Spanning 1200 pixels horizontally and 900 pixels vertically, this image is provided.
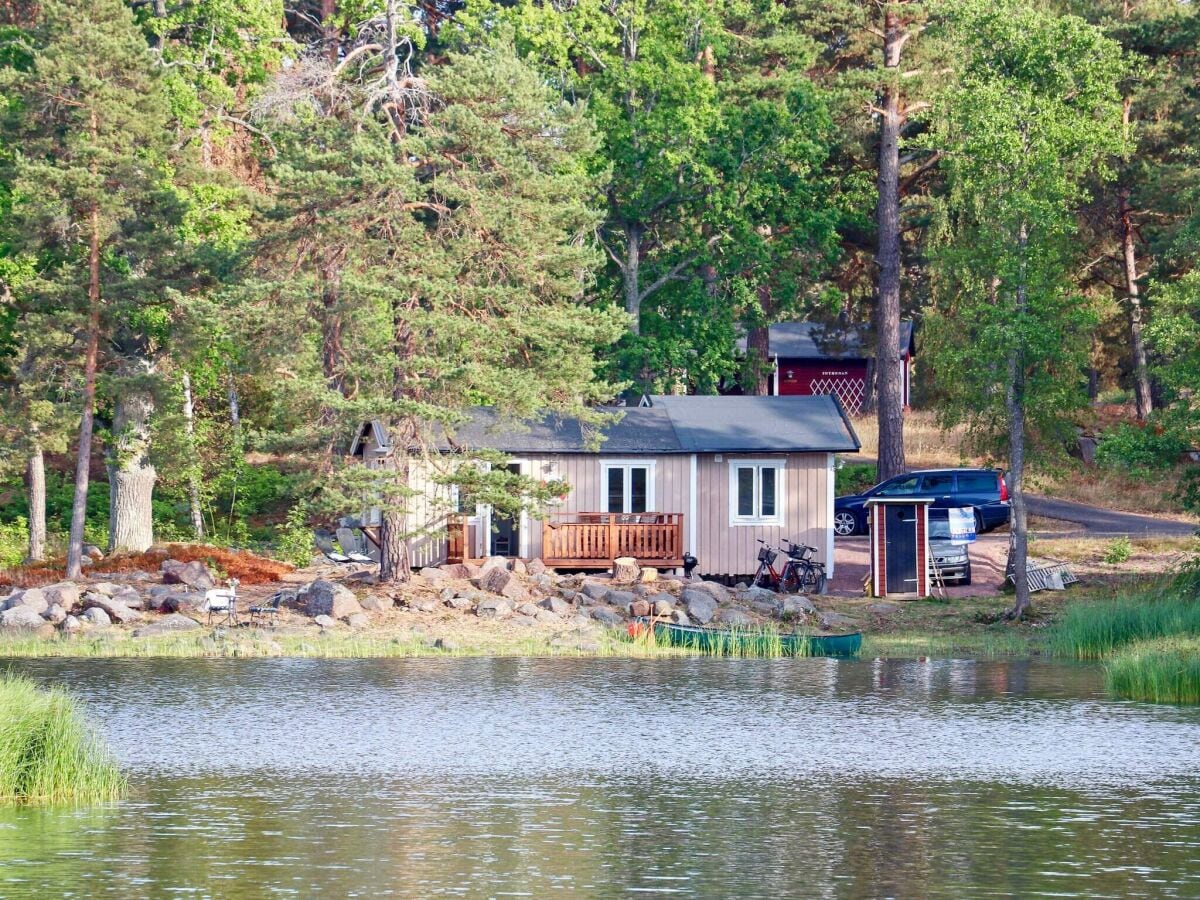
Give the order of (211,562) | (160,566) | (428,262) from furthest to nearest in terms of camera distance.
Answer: (211,562) → (160,566) → (428,262)

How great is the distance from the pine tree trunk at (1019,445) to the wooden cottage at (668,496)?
4.10 meters

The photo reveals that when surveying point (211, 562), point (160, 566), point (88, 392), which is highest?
point (88, 392)

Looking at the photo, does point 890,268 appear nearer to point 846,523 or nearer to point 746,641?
point 846,523

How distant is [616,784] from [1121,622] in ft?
50.3

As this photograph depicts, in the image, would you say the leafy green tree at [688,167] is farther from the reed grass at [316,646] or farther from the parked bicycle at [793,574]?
the reed grass at [316,646]

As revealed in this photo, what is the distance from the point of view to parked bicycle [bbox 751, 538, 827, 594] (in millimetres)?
38094

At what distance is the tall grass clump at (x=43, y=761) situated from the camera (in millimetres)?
18422

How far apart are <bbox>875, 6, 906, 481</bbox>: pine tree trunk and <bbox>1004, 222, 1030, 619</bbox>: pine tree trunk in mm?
13535

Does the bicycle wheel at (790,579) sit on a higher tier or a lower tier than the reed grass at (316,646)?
higher

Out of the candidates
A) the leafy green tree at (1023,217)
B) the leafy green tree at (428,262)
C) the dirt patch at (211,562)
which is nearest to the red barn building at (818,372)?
the leafy green tree at (1023,217)

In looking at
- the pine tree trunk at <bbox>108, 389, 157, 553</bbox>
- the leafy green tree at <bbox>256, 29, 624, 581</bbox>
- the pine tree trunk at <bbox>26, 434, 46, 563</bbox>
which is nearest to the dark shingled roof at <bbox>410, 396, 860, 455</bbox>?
the leafy green tree at <bbox>256, 29, 624, 581</bbox>

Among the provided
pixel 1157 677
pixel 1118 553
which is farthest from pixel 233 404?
pixel 1157 677

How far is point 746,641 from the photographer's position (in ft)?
107

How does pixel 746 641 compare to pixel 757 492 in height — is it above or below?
below
